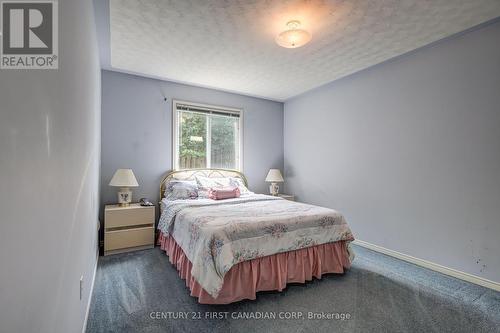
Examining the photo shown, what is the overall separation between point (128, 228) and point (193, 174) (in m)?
1.38

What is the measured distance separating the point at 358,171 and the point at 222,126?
2620 mm

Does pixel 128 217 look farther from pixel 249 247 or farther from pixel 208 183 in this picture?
pixel 249 247

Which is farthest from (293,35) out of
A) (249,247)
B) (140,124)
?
(140,124)

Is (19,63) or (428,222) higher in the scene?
(19,63)

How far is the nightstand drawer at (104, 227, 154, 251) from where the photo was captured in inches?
126

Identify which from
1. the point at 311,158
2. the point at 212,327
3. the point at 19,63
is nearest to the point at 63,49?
the point at 19,63

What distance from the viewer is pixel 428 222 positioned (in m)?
2.94

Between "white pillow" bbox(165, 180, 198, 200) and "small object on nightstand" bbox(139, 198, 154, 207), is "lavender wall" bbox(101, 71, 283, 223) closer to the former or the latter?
"small object on nightstand" bbox(139, 198, 154, 207)

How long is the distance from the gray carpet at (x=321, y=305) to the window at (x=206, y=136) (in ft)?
6.89

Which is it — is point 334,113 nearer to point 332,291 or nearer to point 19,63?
point 332,291

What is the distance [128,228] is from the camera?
3.38m

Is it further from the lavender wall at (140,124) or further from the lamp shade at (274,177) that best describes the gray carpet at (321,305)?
the lamp shade at (274,177)

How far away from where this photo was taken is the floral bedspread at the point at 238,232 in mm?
2020

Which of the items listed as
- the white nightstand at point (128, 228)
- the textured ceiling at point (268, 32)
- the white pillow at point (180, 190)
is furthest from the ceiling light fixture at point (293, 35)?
the white nightstand at point (128, 228)
